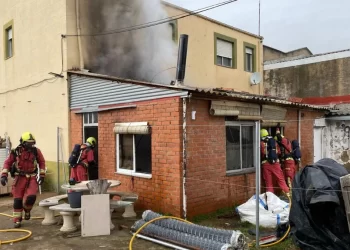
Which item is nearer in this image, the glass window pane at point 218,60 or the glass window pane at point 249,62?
the glass window pane at point 218,60

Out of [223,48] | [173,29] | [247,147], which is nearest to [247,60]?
[223,48]

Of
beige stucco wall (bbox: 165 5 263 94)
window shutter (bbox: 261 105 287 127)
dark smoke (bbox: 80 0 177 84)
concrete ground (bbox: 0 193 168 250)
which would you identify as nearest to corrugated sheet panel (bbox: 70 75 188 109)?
dark smoke (bbox: 80 0 177 84)

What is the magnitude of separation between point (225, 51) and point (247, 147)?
885cm

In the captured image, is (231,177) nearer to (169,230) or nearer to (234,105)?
(234,105)

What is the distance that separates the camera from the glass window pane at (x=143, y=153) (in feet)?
27.0

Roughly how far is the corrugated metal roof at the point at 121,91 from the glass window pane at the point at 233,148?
0.85 meters

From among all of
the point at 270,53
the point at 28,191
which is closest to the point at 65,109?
the point at 28,191

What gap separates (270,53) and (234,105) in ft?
69.0

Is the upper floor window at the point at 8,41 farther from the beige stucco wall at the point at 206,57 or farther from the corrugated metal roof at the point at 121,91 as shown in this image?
the beige stucco wall at the point at 206,57

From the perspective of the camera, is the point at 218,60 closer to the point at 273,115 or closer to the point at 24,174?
the point at 273,115

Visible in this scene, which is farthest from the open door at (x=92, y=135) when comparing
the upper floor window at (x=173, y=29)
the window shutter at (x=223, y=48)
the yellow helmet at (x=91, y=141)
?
the window shutter at (x=223, y=48)

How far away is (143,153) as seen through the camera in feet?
27.6

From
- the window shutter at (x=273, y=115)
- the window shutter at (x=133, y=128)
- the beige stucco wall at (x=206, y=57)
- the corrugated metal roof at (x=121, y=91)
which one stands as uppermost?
the beige stucco wall at (x=206, y=57)

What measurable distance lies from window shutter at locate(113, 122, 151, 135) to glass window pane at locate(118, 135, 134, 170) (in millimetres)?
302
